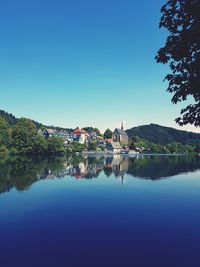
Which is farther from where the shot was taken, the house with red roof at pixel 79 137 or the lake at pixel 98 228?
the house with red roof at pixel 79 137

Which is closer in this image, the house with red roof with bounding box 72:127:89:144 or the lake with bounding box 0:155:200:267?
the lake with bounding box 0:155:200:267

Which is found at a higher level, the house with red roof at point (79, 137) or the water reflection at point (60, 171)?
the house with red roof at point (79, 137)

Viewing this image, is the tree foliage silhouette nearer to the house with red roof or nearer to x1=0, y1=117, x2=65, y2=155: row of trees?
x1=0, y1=117, x2=65, y2=155: row of trees

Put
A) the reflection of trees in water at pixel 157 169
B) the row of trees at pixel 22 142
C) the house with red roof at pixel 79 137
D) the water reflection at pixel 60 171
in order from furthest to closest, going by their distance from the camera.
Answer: the house with red roof at pixel 79 137
the row of trees at pixel 22 142
the reflection of trees in water at pixel 157 169
the water reflection at pixel 60 171

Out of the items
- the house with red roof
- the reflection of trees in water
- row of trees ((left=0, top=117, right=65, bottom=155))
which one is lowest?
the reflection of trees in water

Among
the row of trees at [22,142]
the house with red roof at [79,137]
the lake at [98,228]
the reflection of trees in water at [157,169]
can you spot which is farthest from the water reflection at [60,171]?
the house with red roof at [79,137]

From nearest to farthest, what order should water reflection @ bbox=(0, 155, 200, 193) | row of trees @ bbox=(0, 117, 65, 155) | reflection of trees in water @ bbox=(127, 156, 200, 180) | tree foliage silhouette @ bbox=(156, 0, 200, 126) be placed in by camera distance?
tree foliage silhouette @ bbox=(156, 0, 200, 126), water reflection @ bbox=(0, 155, 200, 193), reflection of trees in water @ bbox=(127, 156, 200, 180), row of trees @ bbox=(0, 117, 65, 155)

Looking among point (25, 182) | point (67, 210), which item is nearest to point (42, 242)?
point (67, 210)

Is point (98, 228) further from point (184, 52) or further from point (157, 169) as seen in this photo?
point (157, 169)

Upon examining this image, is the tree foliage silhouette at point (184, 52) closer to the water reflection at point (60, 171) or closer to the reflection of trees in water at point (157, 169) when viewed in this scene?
the water reflection at point (60, 171)

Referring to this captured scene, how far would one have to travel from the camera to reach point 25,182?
26969mm

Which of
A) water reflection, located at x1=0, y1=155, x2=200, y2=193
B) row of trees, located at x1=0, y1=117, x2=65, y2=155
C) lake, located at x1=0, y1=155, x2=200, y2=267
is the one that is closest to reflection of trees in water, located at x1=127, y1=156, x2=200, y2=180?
water reflection, located at x1=0, y1=155, x2=200, y2=193

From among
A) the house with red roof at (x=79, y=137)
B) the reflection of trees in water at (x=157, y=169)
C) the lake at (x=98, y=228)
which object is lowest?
the lake at (x=98, y=228)

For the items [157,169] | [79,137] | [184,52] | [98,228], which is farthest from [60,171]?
[79,137]
